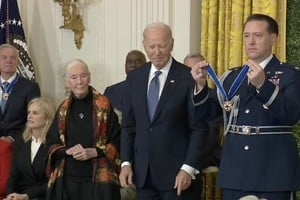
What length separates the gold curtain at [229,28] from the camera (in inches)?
188

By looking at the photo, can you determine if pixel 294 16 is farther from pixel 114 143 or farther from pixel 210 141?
pixel 114 143

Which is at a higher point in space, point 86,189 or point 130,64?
point 130,64

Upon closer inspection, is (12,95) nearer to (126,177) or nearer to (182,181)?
(126,177)

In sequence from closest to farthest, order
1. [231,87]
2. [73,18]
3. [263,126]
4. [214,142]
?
[263,126], [231,87], [214,142], [73,18]

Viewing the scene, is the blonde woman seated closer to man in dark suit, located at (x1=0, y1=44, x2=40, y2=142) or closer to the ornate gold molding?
man in dark suit, located at (x1=0, y1=44, x2=40, y2=142)

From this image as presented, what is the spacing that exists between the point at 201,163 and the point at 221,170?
0.22 m

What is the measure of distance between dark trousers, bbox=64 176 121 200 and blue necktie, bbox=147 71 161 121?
2.61 ft

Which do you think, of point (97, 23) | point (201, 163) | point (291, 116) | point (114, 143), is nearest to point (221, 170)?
point (201, 163)

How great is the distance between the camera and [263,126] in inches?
115

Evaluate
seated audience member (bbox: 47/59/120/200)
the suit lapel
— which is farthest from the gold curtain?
the suit lapel

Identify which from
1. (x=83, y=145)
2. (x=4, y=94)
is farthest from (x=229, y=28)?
(x=4, y=94)

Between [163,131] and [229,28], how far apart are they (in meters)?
1.98

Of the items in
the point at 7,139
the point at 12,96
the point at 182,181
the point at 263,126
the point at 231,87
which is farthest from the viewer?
the point at 12,96

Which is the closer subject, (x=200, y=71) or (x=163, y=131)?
(x=200, y=71)
